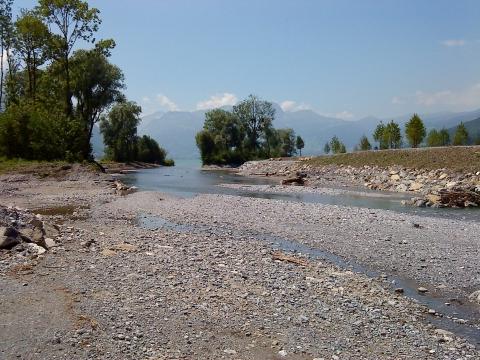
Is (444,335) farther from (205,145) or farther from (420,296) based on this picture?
(205,145)

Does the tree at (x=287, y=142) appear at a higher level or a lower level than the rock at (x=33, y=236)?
higher

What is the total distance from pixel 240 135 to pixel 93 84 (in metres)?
62.7

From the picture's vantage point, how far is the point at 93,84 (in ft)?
238

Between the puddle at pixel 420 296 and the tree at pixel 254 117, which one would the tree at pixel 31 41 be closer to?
the puddle at pixel 420 296

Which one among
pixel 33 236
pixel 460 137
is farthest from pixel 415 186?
pixel 460 137

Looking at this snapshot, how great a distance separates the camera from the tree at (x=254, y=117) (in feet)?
433

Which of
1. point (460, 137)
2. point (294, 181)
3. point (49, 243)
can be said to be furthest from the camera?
point (460, 137)

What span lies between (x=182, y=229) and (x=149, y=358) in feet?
43.8

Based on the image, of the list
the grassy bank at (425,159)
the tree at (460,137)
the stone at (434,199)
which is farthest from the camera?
the tree at (460,137)

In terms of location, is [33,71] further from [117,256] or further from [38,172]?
[117,256]

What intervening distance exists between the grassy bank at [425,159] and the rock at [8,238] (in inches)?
1785

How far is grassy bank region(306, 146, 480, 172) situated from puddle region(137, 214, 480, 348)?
1423 inches

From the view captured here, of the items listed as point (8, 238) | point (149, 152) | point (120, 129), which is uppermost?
point (120, 129)

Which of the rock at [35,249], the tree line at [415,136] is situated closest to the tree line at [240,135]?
the tree line at [415,136]
